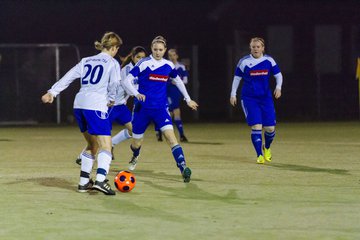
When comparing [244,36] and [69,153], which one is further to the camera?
[244,36]

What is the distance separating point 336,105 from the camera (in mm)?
28797

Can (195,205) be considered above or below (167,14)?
below

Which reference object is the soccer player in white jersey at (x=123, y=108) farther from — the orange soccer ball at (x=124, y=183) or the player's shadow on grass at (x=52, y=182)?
the orange soccer ball at (x=124, y=183)

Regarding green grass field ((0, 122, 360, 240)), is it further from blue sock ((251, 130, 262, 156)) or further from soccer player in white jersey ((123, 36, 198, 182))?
soccer player in white jersey ((123, 36, 198, 182))

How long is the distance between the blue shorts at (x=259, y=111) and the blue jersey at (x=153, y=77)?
243cm

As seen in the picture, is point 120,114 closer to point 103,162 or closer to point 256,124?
point 256,124

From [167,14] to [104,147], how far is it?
22437 millimetres

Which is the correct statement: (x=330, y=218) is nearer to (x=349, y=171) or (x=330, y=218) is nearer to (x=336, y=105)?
(x=349, y=171)

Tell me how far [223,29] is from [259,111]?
1807 cm

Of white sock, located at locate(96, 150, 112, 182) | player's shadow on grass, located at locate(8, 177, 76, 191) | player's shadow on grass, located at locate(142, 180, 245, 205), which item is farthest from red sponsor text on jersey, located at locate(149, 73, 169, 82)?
white sock, located at locate(96, 150, 112, 182)

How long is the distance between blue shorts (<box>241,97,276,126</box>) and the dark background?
1494cm

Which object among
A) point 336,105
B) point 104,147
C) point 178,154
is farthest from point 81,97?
point 336,105

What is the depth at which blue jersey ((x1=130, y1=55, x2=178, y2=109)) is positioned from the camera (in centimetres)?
1177

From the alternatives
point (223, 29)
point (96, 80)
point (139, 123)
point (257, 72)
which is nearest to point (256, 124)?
point (257, 72)
